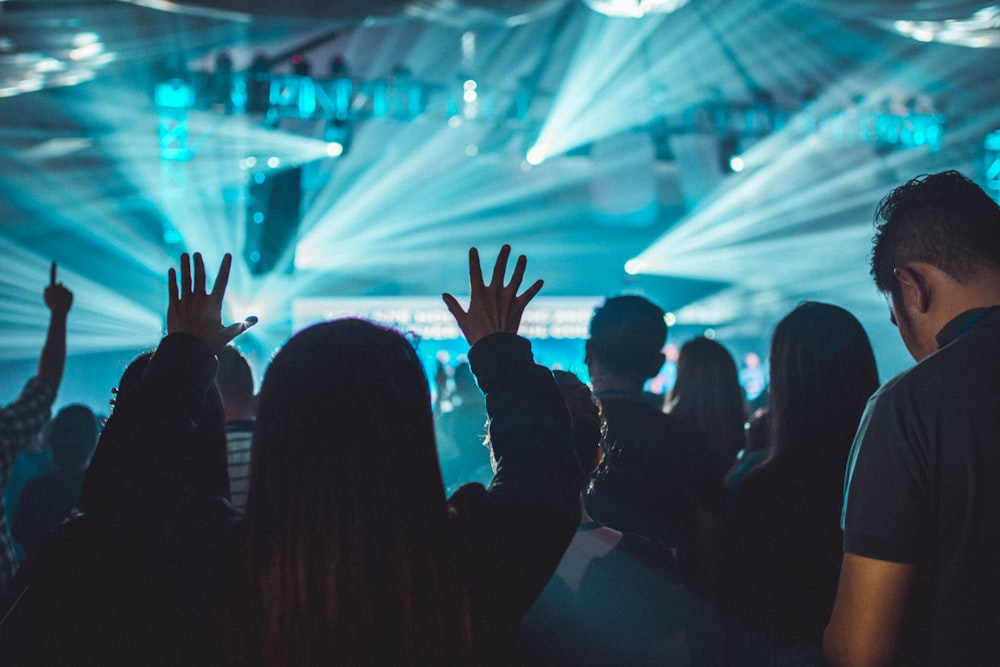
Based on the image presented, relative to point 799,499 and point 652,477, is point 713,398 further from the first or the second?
point 799,499

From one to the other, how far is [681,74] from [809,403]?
24.4 ft

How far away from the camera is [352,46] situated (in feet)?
28.2

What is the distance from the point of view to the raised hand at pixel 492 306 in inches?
45.3

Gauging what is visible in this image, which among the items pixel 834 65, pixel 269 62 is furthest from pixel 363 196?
pixel 834 65

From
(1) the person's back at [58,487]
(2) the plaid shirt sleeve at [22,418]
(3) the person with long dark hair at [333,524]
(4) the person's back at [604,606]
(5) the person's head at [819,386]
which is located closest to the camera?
(3) the person with long dark hair at [333,524]

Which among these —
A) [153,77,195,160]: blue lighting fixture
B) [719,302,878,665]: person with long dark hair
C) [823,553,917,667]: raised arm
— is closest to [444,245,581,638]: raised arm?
[823,553,917,667]: raised arm

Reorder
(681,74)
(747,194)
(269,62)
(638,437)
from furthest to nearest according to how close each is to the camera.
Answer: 1. (747,194)
2. (681,74)
3. (269,62)
4. (638,437)

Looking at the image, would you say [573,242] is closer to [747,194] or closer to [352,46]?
[747,194]

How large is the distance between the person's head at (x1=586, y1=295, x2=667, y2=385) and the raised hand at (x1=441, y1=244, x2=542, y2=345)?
3.33 feet

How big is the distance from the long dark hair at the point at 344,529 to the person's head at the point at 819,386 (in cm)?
103

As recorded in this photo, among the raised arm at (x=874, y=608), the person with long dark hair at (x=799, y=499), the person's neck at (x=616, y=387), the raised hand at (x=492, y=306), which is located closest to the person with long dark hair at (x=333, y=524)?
the raised hand at (x=492, y=306)

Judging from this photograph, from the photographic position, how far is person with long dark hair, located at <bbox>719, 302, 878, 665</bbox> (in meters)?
1.54

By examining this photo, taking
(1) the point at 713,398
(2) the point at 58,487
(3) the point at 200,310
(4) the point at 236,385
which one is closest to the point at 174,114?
(2) the point at 58,487

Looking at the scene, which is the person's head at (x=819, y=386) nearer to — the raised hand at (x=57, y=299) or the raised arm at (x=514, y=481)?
the raised arm at (x=514, y=481)
